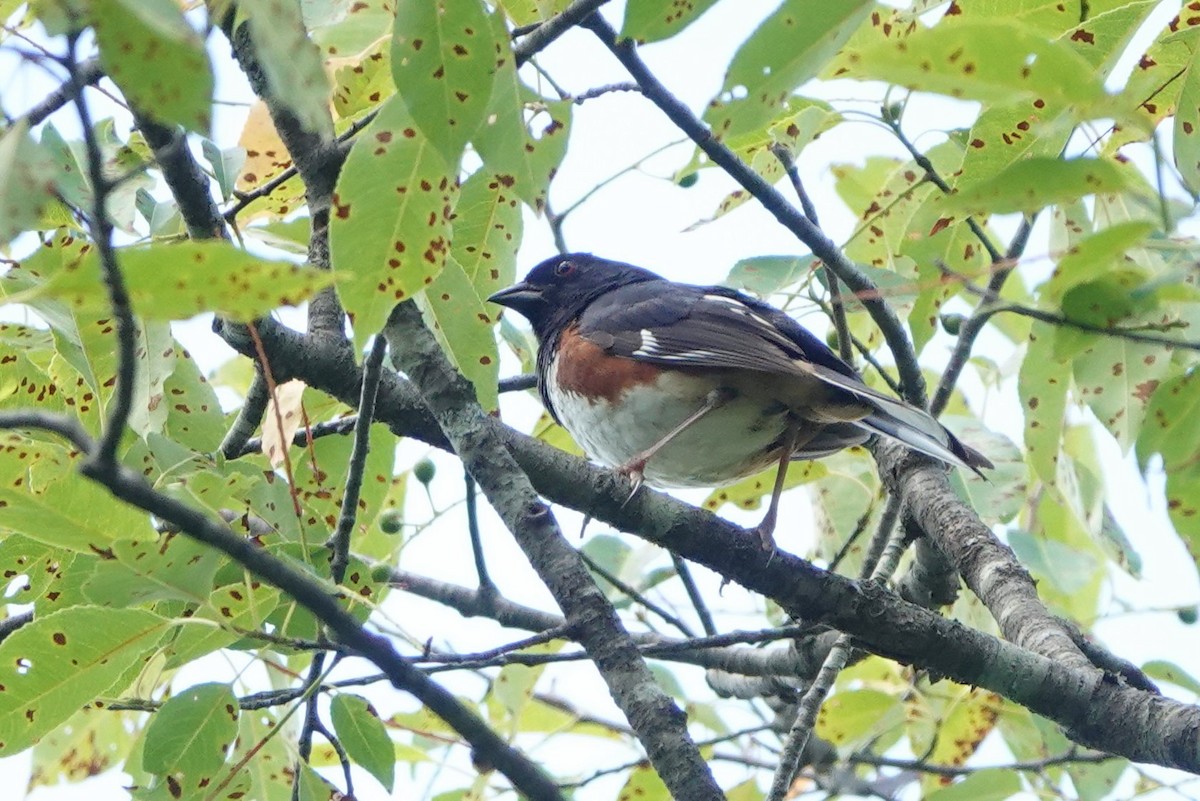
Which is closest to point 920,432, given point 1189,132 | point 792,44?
point 1189,132

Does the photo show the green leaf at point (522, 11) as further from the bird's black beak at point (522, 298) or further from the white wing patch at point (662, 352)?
the bird's black beak at point (522, 298)

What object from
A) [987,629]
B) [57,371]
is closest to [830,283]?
[987,629]

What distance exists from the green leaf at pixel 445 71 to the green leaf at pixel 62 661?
2.97ft

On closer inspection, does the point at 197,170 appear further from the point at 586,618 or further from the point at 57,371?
the point at 586,618

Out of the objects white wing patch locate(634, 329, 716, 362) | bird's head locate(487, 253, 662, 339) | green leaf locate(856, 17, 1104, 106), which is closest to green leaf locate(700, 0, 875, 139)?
green leaf locate(856, 17, 1104, 106)

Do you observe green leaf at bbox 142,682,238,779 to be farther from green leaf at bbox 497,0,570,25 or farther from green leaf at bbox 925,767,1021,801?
green leaf at bbox 925,767,1021,801

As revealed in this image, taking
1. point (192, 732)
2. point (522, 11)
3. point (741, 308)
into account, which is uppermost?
point (741, 308)

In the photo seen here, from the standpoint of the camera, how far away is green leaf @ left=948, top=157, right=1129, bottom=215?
4.12 feet

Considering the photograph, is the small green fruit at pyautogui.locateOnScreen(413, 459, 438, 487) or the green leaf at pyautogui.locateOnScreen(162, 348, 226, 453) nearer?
the green leaf at pyautogui.locateOnScreen(162, 348, 226, 453)

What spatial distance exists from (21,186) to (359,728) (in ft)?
4.47

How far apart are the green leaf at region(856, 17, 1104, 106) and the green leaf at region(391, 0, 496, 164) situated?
0.62 meters

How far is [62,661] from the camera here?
80.3 inches

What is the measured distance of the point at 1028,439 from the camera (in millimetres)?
3021

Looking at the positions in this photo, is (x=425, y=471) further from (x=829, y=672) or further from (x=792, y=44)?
(x=792, y=44)
